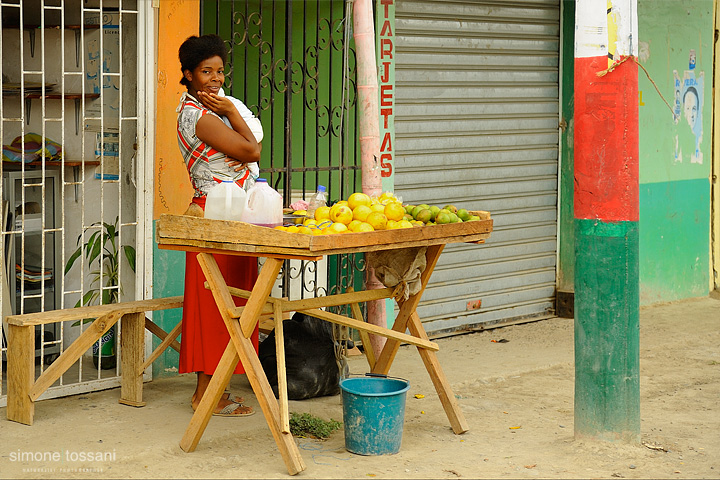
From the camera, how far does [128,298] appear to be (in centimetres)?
597

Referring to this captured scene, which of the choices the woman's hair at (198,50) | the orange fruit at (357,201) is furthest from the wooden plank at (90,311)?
the orange fruit at (357,201)

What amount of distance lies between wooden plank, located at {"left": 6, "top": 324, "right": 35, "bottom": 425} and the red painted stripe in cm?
301

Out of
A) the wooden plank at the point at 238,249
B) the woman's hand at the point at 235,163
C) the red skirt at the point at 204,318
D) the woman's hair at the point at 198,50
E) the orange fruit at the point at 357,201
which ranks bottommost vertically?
the red skirt at the point at 204,318

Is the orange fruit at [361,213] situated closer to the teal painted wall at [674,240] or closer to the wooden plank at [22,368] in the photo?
the wooden plank at [22,368]

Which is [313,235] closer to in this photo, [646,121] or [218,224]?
[218,224]

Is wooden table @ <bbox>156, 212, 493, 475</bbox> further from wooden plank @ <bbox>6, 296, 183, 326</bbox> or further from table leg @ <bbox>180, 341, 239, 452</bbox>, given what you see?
wooden plank @ <bbox>6, 296, 183, 326</bbox>

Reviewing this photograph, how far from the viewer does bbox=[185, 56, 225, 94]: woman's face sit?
481 cm

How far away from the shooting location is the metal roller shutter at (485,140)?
23.3ft

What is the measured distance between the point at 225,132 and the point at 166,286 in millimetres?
1516

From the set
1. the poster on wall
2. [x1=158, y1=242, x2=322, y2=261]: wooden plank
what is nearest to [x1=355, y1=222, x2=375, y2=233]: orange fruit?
[x1=158, y1=242, x2=322, y2=261]: wooden plank

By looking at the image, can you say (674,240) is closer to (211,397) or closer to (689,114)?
(689,114)

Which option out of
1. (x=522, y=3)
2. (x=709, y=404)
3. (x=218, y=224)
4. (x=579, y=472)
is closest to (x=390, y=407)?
(x=579, y=472)

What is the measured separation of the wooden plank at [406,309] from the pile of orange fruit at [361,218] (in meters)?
0.28

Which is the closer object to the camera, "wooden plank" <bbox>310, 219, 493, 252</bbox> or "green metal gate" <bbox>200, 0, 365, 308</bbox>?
"wooden plank" <bbox>310, 219, 493, 252</bbox>
